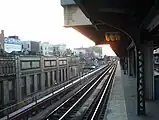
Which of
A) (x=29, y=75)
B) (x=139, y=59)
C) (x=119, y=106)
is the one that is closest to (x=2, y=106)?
(x=29, y=75)

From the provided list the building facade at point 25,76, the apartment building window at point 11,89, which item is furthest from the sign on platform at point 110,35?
the apartment building window at point 11,89

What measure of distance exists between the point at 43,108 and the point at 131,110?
23.2 feet

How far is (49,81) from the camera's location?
37156mm

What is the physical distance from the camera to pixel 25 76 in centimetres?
2762

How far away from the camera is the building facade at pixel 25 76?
22.5 meters

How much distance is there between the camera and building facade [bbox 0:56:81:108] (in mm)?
22478

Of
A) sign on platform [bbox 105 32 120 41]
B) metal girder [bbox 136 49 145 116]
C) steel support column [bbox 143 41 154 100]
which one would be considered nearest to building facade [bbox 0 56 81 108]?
sign on platform [bbox 105 32 120 41]

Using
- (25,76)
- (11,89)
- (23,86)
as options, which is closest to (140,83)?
(11,89)

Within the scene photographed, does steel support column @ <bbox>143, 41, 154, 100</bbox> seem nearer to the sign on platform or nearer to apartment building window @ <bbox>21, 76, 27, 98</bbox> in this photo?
the sign on platform

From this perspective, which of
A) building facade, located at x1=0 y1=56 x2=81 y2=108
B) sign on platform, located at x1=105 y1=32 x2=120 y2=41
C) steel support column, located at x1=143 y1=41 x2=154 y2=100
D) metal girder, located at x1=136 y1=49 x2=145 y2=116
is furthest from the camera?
building facade, located at x1=0 y1=56 x2=81 y2=108

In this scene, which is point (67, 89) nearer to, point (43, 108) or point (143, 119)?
point (43, 108)

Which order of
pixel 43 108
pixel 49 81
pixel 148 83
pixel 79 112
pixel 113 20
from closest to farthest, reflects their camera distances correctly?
1. pixel 113 20
2. pixel 148 83
3. pixel 79 112
4. pixel 43 108
5. pixel 49 81

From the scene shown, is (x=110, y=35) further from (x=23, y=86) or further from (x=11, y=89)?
(x=23, y=86)

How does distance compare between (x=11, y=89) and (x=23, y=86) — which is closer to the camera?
(x=11, y=89)
